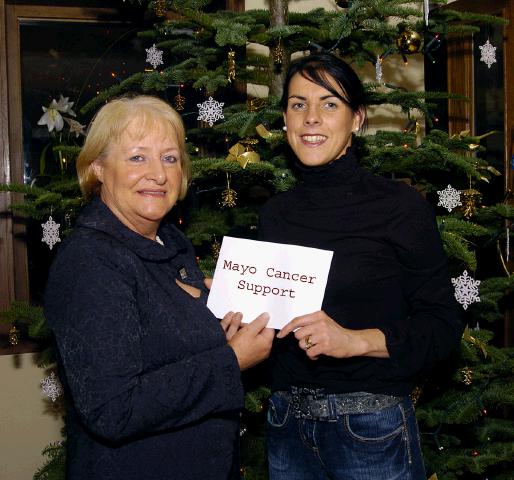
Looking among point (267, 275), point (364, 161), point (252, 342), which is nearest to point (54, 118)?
point (364, 161)

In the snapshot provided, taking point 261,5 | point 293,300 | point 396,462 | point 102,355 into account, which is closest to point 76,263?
point 102,355

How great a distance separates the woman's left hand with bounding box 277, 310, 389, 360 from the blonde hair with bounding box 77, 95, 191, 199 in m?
0.54

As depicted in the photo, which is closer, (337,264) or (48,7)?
(337,264)

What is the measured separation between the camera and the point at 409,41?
220 cm

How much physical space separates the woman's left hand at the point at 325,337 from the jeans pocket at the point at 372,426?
155mm

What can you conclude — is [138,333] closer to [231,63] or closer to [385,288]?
[385,288]

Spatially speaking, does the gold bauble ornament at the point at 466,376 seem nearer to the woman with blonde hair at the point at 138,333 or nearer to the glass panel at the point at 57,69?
the woman with blonde hair at the point at 138,333

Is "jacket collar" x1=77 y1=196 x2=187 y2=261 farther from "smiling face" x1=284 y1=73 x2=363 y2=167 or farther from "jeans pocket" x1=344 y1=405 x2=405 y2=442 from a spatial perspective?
"jeans pocket" x1=344 y1=405 x2=405 y2=442

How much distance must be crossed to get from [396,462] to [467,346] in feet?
3.20

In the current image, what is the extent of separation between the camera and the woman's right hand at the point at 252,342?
1390mm

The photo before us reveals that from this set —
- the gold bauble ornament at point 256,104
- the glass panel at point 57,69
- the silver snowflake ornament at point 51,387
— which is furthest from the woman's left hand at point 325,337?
the glass panel at point 57,69

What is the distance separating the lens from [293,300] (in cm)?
145

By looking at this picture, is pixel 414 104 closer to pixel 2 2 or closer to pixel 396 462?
pixel 396 462

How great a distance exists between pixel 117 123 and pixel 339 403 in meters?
0.83
